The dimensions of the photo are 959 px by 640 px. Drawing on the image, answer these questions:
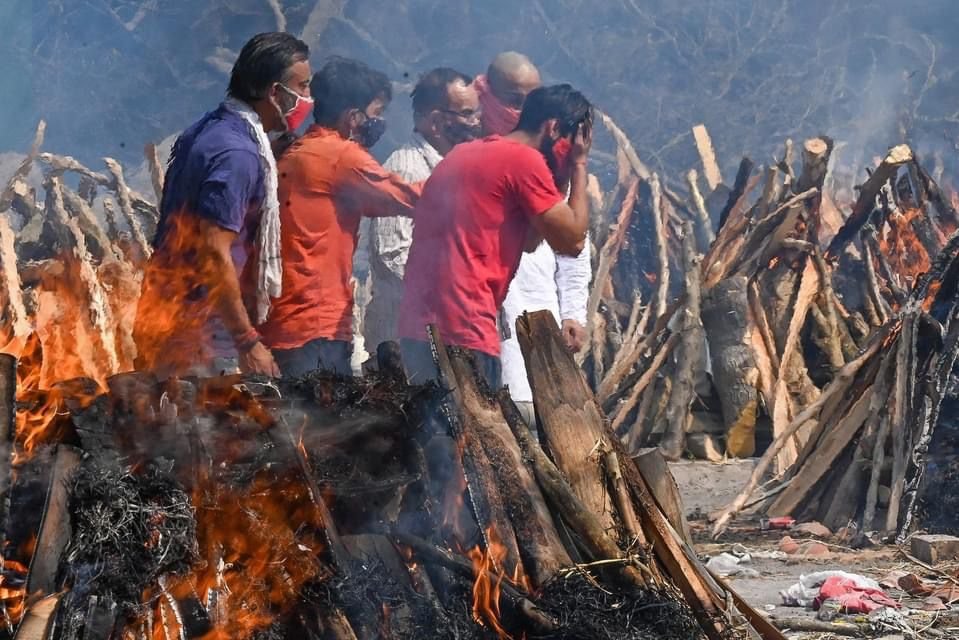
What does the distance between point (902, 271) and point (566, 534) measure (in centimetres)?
786

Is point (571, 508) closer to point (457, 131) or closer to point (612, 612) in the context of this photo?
point (612, 612)

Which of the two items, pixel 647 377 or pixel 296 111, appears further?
pixel 647 377

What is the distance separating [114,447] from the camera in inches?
121

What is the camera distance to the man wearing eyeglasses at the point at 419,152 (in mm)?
6438

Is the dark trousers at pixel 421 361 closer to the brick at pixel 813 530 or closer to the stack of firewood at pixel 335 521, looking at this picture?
the stack of firewood at pixel 335 521

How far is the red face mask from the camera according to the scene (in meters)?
4.52

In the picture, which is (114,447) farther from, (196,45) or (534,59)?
(534,59)

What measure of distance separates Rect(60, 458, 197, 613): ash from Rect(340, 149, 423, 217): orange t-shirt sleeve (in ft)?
6.88

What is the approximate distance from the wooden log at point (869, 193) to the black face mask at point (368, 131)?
5.48 meters

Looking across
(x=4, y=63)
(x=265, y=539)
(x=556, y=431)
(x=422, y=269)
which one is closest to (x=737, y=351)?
(x=422, y=269)

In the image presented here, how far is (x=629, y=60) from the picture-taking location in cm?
2144

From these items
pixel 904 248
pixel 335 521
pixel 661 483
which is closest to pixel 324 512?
pixel 335 521

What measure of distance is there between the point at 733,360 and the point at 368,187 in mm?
5137

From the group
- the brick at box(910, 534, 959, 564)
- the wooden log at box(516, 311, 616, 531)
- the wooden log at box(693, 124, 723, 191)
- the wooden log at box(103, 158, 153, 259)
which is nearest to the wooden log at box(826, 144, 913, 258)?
the wooden log at box(693, 124, 723, 191)
